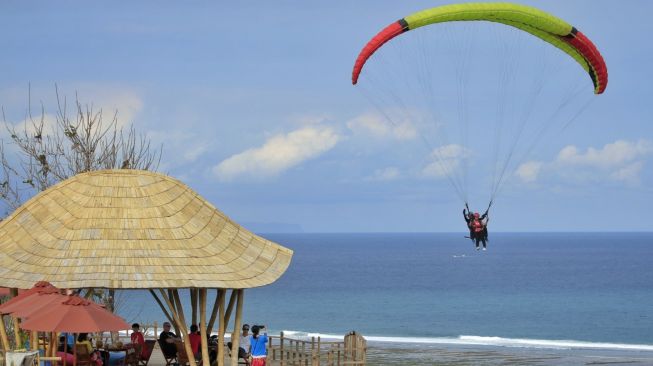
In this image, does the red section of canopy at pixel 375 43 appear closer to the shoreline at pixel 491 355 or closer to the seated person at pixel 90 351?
the seated person at pixel 90 351

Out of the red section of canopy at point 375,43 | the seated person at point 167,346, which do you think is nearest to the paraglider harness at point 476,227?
the red section of canopy at point 375,43

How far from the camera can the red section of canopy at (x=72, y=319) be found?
14.7 metres

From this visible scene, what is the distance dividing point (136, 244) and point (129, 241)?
0.14 metres

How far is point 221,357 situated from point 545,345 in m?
37.9

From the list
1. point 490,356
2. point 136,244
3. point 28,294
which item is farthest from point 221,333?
point 490,356

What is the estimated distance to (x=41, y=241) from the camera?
17.4 metres

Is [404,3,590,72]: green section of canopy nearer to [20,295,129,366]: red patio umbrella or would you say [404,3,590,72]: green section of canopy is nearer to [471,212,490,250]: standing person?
[471,212,490,250]: standing person

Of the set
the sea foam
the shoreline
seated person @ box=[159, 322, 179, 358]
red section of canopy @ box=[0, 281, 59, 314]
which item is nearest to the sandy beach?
the shoreline

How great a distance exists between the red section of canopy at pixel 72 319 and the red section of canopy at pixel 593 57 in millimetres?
14921

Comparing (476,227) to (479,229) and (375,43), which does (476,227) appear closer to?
(479,229)

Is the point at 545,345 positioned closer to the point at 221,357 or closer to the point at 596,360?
the point at 596,360

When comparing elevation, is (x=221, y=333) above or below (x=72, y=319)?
below

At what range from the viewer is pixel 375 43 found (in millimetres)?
24734

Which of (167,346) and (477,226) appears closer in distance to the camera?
(167,346)
